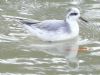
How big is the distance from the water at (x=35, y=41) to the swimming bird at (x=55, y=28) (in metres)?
0.25

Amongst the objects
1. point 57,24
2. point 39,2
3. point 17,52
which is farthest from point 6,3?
point 17,52

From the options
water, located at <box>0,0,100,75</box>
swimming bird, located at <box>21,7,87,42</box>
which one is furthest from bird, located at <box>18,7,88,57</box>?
water, located at <box>0,0,100,75</box>

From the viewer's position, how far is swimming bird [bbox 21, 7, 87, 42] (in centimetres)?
1265

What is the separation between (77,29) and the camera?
42.9 feet

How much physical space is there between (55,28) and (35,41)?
2.02 ft

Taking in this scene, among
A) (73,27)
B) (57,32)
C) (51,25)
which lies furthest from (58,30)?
(73,27)

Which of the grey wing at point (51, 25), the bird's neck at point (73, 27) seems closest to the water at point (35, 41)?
the bird's neck at point (73, 27)

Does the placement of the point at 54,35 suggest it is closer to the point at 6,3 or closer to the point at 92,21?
the point at 92,21

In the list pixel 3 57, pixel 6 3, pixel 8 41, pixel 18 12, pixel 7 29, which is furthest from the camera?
pixel 6 3

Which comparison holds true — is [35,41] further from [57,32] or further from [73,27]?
[73,27]

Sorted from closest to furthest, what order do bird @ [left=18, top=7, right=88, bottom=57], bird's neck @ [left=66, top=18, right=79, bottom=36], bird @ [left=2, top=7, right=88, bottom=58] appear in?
bird @ [left=2, top=7, right=88, bottom=58], bird @ [left=18, top=7, right=88, bottom=57], bird's neck @ [left=66, top=18, right=79, bottom=36]

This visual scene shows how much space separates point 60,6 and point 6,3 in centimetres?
178

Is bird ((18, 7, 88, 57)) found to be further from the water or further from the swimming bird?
the water

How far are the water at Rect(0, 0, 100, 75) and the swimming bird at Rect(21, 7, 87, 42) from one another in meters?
0.25
